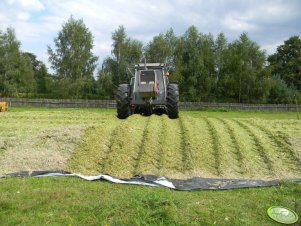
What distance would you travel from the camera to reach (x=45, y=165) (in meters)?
7.95

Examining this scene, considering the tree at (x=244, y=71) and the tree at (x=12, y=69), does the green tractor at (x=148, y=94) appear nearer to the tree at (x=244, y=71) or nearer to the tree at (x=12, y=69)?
the tree at (x=244, y=71)

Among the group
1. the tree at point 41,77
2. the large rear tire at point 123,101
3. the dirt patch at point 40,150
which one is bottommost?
the dirt patch at point 40,150

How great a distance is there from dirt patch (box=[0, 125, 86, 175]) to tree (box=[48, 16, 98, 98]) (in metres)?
34.5

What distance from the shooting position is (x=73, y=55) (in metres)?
44.3

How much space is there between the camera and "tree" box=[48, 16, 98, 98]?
1743 inches

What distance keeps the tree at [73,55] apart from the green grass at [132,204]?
38562 millimetres

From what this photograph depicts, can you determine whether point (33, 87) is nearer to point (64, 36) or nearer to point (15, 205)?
point (64, 36)

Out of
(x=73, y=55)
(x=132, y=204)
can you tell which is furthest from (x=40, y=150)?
(x=73, y=55)

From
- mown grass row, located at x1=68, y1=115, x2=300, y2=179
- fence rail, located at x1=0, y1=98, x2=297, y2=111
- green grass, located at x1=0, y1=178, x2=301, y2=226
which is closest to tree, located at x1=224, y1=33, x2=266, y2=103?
fence rail, located at x1=0, y1=98, x2=297, y2=111

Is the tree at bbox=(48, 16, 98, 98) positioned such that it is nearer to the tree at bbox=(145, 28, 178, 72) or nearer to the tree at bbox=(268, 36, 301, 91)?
the tree at bbox=(145, 28, 178, 72)

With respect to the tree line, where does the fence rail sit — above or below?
below

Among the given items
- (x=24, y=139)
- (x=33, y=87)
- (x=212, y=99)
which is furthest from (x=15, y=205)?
(x=33, y=87)

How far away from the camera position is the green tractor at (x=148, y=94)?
14852 millimetres

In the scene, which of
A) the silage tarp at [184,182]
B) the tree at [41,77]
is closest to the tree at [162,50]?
the tree at [41,77]
